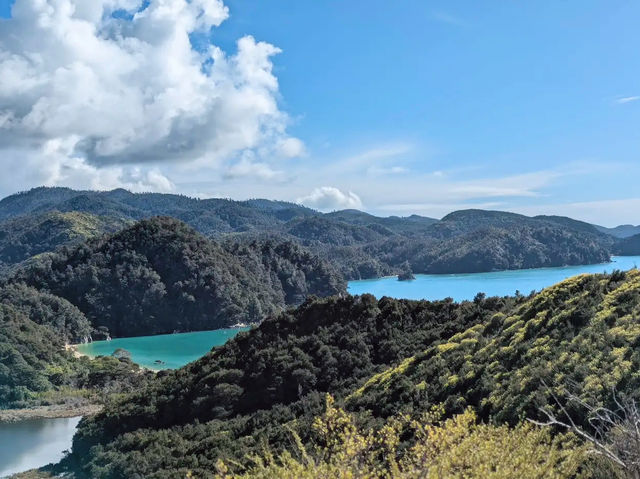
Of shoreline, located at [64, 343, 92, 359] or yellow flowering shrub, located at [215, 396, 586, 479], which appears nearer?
yellow flowering shrub, located at [215, 396, 586, 479]

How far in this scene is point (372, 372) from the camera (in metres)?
21.1

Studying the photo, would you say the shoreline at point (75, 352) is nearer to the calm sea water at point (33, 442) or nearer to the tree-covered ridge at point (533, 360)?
the calm sea water at point (33, 442)

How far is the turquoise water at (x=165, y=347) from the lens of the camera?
59.2 metres

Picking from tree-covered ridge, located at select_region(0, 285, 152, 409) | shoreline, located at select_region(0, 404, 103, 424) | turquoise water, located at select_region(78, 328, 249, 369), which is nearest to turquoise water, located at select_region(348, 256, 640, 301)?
turquoise water, located at select_region(78, 328, 249, 369)

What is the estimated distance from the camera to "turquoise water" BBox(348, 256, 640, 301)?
4028 inches

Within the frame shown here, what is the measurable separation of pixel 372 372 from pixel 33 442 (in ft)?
60.4

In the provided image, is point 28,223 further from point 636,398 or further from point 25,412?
point 636,398

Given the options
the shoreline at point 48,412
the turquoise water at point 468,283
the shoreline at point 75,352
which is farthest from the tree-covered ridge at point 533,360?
the turquoise water at point 468,283

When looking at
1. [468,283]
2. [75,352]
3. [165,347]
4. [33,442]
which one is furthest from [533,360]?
[468,283]

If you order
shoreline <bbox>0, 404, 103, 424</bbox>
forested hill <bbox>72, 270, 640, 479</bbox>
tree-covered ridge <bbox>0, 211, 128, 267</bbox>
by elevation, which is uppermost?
tree-covered ridge <bbox>0, 211, 128, 267</bbox>

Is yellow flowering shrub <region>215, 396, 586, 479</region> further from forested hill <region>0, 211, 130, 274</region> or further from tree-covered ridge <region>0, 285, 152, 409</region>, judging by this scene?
forested hill <region>0, 211, 130, 274</region>

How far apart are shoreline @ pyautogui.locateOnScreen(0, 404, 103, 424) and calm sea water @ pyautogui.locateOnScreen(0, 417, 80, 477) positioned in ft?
2.67

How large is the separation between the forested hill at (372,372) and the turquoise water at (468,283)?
2748 inches

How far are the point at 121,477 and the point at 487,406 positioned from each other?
454 inches
